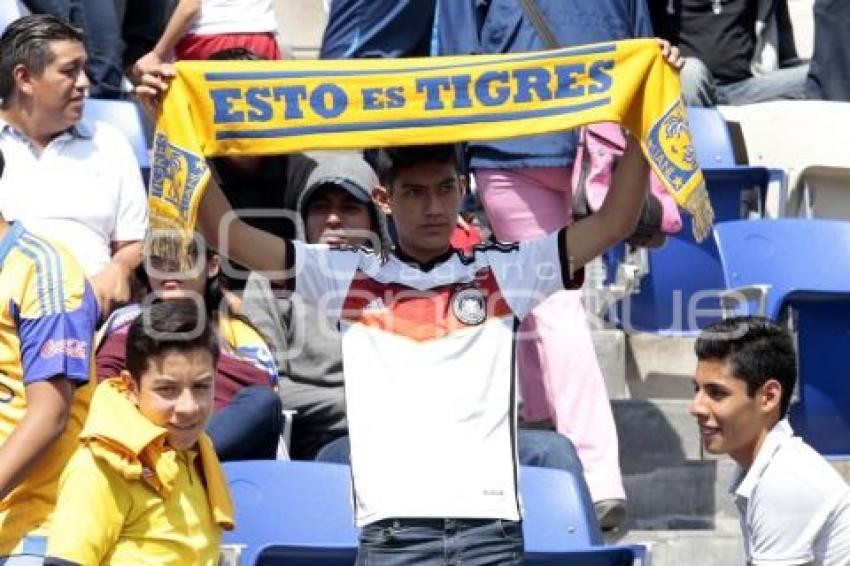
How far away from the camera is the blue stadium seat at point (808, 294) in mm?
7508

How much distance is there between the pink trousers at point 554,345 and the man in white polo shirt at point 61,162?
118 centimetres

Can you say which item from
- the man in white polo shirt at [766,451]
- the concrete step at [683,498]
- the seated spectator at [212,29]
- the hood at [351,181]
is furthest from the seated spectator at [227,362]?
the seated spectator at [212,29]

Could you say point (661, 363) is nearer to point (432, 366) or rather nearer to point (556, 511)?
point (556, 511)

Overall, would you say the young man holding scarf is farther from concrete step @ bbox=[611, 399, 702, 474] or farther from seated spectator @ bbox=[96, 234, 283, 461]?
concrete step @ bbox=[611, 399, 702, 474]

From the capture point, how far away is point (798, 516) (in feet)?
17.3

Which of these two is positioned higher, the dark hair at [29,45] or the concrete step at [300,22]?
the concrete step at [300,22]

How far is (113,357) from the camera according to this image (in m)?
6.61

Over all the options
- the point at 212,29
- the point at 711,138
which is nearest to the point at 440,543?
the point at 212,29

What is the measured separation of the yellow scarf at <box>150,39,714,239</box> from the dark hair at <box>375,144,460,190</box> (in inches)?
1.1

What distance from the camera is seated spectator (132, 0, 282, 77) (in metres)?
8.96

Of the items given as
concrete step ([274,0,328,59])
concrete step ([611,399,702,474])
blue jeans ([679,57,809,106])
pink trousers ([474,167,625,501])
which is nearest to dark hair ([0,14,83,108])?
pink trousers ([474,167,625,501])

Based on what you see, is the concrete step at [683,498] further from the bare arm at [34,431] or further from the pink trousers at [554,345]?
the bare arm at [34,431]

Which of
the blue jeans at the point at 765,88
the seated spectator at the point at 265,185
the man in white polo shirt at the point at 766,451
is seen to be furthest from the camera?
the blue jeans at the point at 765,88

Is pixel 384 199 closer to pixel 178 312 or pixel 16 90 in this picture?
pixel 178 312
